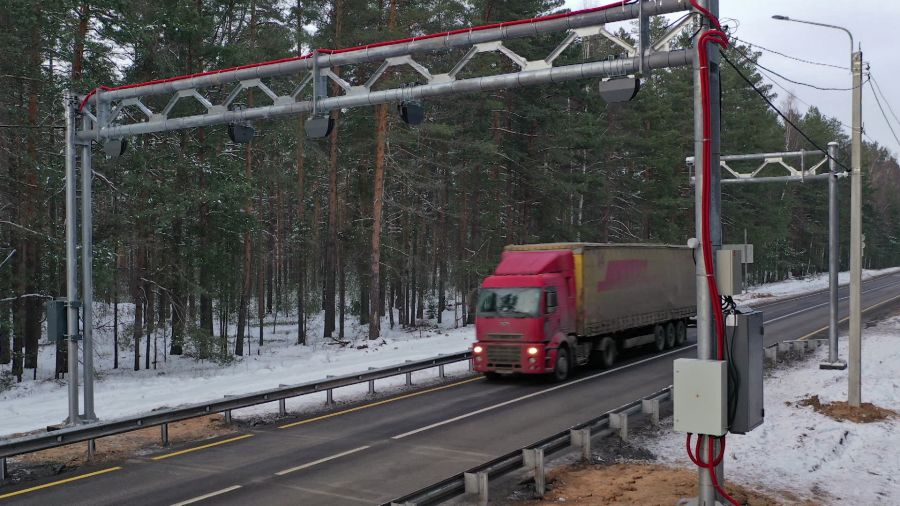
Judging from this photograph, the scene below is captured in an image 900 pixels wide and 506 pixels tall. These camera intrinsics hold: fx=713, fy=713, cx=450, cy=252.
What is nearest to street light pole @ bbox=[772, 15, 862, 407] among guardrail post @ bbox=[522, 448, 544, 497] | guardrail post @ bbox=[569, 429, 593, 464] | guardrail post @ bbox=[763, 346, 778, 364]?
guardrail post @ bbox=[763, 346, 778, 364]

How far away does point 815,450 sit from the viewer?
1221cm

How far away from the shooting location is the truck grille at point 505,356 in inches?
739

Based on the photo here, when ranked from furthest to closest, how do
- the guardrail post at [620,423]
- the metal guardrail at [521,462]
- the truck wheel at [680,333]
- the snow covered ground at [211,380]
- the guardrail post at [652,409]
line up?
1. the truck wheel at [680,333]
2. the snow covered ground at [211,380]
3. the guardrail post at [652,409]
4. the guardrail post at [620,423]
5. the metal guardrail at [521,462]

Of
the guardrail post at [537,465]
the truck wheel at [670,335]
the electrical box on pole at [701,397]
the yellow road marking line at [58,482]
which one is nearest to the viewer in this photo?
the electrical box on pole at [701,397]

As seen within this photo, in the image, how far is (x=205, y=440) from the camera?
13.6 meters

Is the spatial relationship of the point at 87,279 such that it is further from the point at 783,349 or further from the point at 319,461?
the point at 783,349

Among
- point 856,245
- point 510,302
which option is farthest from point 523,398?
point 856,245

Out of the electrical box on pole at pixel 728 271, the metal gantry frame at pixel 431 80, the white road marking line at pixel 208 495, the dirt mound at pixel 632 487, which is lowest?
the white road marking line at pixel 208 495

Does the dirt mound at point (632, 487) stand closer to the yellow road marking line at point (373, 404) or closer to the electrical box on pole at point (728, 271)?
the electrical box on pole at point (728, 271)

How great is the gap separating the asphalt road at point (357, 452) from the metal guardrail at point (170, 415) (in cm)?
64

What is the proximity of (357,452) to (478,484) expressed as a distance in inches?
148

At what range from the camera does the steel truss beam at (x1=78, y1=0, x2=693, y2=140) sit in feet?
32.7

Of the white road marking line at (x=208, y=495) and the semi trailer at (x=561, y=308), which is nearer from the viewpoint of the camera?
the white road marking line at (x=208, y=495)

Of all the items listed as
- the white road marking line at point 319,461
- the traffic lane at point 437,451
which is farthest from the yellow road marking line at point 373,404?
the white road marking line at point 319,461
